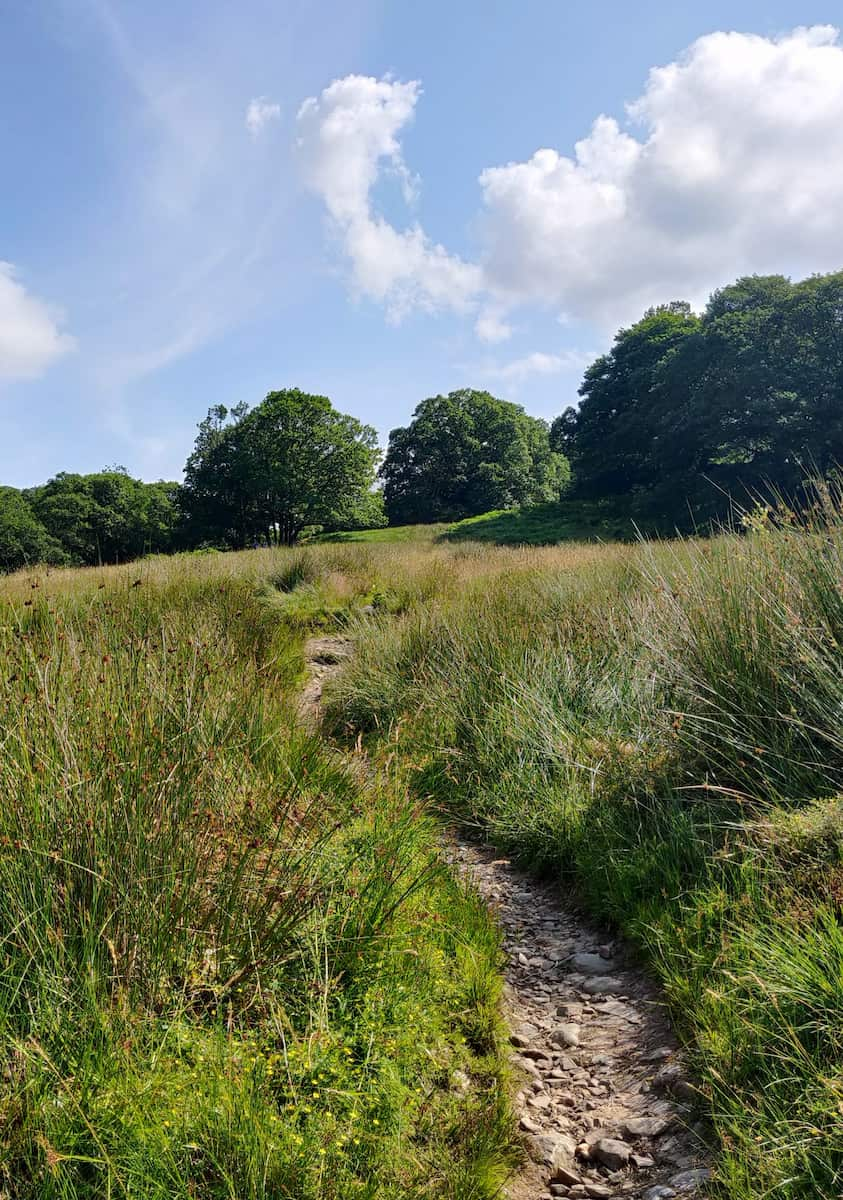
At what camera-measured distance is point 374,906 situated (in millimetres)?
2793

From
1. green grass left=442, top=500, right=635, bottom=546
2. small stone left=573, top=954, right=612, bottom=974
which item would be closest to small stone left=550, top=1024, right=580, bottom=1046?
small stone left=573, top=954, right=612, bottom=974

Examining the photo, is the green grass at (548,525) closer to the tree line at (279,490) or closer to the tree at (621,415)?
the tree at (621,415)

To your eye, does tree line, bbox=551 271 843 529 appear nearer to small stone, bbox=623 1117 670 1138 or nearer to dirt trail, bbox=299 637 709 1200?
dirt trail, bbox=299 637 709 1200

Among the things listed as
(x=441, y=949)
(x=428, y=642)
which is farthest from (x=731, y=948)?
(x=428, y=642)

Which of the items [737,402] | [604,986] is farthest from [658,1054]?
[737,402]

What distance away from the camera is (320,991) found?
97.0 inches

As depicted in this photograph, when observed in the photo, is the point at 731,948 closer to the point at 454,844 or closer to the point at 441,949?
the point at 441,949

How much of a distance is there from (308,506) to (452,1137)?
125ft

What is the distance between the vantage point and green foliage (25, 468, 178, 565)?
38.1 metres

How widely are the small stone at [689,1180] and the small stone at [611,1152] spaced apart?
0.19 m

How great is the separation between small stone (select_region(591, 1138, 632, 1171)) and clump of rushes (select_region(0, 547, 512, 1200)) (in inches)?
12.0

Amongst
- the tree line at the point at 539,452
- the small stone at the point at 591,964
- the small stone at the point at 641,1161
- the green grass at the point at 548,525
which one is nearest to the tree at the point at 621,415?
the tree line at the point at 539,452

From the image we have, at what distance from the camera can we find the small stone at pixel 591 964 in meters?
3.20

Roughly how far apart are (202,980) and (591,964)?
1.93m
